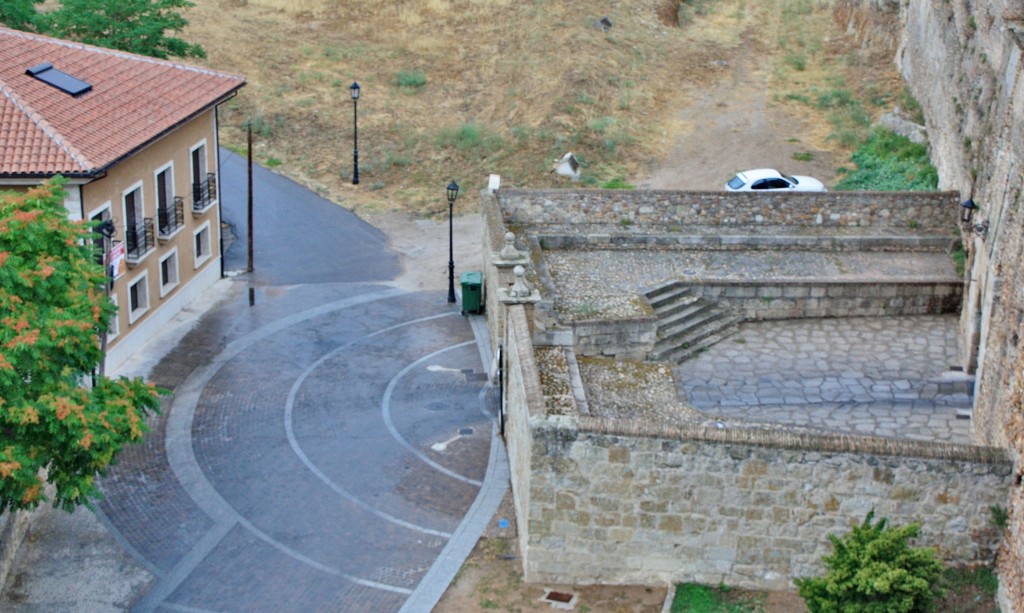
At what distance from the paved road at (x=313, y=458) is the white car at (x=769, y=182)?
9623mm

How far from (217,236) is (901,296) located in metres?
17.2

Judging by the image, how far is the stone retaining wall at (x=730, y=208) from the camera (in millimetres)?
29234

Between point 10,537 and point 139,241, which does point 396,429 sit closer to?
point 10,537

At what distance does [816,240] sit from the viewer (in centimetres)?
2844

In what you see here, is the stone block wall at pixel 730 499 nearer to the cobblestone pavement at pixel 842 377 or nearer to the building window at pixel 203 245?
the cobblestone pavement at pixel 842 377

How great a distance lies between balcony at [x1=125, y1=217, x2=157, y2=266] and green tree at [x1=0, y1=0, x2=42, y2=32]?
13235 millimetres

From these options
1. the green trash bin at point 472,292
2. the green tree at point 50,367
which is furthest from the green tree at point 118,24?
the green tree at point 50,367

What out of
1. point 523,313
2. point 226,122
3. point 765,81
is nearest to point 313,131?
point 226,122

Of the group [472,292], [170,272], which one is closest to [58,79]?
[170,272]

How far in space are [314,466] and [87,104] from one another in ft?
33.5

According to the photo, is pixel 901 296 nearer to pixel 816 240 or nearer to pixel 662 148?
pixel 816 240

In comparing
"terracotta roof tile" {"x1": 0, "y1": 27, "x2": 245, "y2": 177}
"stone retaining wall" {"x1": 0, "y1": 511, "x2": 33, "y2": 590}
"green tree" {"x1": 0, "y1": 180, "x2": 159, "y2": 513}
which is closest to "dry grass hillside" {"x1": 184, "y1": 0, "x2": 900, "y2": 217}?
"terracotta roof tile" {"x1": 0, "y1": 27, "x2": 245, "y2": 177}

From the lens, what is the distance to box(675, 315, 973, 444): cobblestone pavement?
74.9 feet

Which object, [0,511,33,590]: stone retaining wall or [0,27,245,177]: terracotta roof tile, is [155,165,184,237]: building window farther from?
[0,511,33,590]: stone retaining wall
